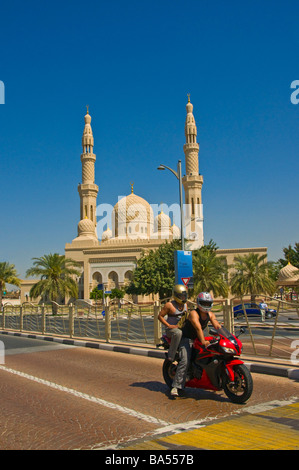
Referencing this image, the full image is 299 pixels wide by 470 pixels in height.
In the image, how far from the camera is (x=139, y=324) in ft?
40.3

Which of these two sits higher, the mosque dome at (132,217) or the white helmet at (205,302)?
the mosque dome at (132,217)

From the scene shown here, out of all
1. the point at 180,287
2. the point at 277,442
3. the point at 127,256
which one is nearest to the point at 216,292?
the point at 127,256

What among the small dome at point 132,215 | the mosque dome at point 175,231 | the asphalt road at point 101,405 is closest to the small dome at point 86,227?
the small dome at point 132,215

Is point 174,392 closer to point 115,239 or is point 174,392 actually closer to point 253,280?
point 253,280

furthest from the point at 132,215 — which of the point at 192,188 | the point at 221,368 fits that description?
the point at 221,368

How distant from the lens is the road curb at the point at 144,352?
7.17 meters

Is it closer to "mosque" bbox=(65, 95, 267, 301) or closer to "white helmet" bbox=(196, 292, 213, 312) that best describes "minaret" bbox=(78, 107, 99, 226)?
"mosque" bbox=(65, 95, 267, 301)

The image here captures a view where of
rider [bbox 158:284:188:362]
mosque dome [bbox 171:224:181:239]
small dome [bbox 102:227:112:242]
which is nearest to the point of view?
rider [bbox 158:284:188:362]

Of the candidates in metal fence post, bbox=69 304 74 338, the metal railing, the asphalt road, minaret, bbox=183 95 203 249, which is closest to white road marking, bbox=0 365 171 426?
the asphalt road

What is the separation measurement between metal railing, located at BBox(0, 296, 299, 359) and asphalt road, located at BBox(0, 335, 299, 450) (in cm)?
175

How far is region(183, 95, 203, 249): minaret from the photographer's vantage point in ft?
186

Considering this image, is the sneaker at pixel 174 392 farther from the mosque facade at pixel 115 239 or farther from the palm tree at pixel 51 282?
the mosque facade at pixel 115 239

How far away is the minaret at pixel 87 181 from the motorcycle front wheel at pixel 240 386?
56633mm

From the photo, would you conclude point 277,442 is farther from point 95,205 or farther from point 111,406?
point 95,205
